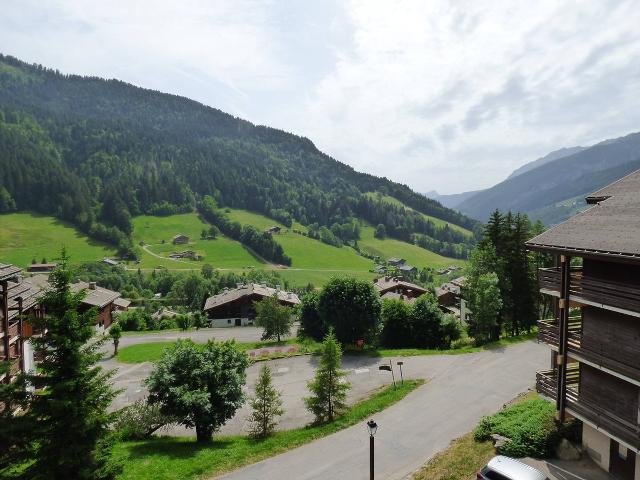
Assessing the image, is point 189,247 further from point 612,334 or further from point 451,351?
point 612,334

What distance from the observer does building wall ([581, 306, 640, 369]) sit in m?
16.0

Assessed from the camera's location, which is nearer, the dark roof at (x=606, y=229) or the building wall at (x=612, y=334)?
the dark roof at (x=606, y=229)

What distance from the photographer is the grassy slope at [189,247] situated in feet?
511

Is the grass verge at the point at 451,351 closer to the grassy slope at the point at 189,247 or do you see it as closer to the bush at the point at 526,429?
the bush at the point at 526,429

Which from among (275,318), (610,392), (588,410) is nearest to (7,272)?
(588,410)

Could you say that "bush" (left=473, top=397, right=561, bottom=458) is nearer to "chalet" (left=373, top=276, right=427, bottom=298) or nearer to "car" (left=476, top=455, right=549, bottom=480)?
"car" (left=476, top=455, right=549, bottom=480)

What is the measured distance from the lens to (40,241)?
152000 millimetres

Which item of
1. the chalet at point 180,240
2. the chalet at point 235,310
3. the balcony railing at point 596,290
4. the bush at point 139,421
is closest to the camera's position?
the balcony railing at point 596,290

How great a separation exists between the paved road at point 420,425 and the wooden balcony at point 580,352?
8032 millimetres

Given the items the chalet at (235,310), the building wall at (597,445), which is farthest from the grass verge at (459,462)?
the chalet at (235,310)

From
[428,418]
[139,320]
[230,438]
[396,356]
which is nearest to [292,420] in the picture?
[230,438]

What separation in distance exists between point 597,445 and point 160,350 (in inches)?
2047

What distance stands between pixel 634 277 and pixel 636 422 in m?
5.65

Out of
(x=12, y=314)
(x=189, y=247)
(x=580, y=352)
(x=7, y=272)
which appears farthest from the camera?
(x=189, y=247)
